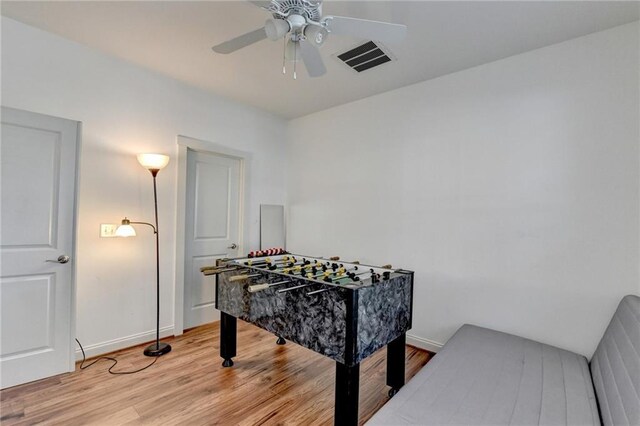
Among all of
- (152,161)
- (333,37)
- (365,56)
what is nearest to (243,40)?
(333,37)

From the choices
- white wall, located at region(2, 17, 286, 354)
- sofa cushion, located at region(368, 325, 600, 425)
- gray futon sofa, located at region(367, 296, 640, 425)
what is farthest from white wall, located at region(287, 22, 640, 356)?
white wall, located at region(2, 17, 286, 354)

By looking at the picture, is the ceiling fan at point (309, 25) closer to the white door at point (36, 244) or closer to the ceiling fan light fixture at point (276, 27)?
the ceiling fan light fixture at point (276, 27)

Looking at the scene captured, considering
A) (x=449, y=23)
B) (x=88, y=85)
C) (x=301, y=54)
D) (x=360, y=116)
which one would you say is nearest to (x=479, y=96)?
(x=449, y=23)

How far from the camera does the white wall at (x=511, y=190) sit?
208 centimetres

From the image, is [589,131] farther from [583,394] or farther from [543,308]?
Result: [583,394]

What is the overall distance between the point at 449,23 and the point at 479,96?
2.75ft

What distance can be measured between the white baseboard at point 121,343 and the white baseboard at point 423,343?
254 cm

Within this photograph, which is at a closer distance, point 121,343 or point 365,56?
point 365,56

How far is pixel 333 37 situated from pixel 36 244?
2.84m

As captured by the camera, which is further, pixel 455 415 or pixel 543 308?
pixel 543 308

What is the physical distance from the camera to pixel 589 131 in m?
2.16

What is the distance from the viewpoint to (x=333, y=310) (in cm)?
173

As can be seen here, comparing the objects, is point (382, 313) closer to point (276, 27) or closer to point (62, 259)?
point (276, 27)

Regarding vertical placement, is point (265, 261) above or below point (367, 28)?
below
